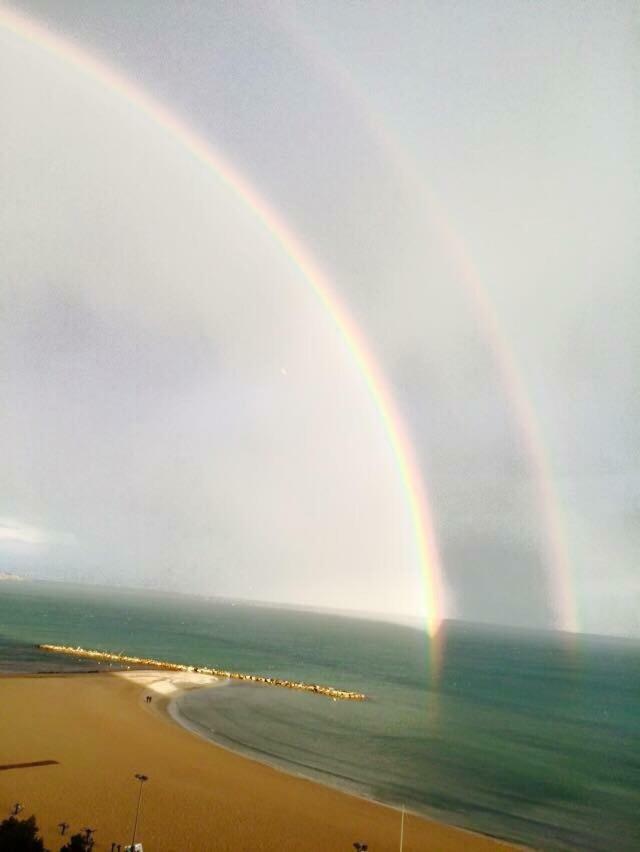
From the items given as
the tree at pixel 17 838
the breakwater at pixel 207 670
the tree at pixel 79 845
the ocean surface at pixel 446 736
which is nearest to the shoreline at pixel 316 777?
the ocean surface at pixel 446 736

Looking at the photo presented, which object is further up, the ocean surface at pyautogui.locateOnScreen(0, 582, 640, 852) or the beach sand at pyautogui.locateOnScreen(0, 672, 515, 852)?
the ocean surface at pyautogui.locateOnScreen(0, 582, 640, 852)

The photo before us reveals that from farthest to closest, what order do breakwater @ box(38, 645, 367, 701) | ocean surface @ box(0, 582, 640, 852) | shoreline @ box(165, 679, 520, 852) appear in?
breakwater @ box(38, 645, 367, 701)
ocean surface @ box(0, 582, 640, 852)
shoreline @ box(165, 679, 520, 852)

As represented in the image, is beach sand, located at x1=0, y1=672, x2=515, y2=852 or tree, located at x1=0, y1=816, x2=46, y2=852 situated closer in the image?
tree, located at x1=0, y1=816, x2=46, y2=852

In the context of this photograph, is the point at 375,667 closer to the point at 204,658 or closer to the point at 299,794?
the point at 204,658

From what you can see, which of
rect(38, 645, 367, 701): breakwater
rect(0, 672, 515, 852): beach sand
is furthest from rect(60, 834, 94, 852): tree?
rect(38, 645, 367, 701): breakwater

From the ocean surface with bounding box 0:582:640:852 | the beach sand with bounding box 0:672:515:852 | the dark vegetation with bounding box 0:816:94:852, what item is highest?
the ocean surface with bounding box 0:582:640:852

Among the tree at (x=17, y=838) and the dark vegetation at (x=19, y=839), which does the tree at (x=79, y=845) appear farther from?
the tree at (x=17, y=838)

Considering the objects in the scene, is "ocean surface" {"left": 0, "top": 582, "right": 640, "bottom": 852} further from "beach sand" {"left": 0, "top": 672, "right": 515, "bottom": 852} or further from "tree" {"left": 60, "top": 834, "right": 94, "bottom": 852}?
"tree" {"left": 60, "top": 834, "right": 94, "bottom": 852}
